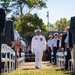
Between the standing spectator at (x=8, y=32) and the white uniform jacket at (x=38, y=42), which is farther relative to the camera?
the white uniform jacket at (x=38, y=42)

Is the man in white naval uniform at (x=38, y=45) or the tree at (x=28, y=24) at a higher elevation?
the tree at (x=28, y=24)

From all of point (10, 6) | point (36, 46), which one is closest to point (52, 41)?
point (36, 46)

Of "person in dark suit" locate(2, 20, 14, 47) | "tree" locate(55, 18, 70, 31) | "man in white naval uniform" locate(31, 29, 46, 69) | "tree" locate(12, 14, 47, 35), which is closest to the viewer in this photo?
"person in dark suit" locate(2, 20, 14, 47)

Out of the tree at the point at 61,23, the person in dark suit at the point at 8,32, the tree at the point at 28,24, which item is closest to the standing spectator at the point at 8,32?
the person in dark suit at the point at 8,32

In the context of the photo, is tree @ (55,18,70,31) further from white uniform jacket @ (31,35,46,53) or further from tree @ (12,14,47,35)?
white uniform jacket @ (31,35,46,53)

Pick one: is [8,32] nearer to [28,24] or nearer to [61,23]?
[28,24]

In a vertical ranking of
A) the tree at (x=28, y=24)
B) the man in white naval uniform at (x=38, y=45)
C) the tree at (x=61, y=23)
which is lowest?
the man in white naval uniform at (x=38, y=45)

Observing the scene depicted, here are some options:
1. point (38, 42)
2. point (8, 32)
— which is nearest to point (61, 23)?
point (38, 42)

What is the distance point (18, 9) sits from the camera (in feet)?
125

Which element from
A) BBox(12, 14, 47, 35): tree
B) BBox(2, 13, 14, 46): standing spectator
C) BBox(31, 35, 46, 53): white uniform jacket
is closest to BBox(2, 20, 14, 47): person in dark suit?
BBox(2, 13, 14, 46): standing spectator

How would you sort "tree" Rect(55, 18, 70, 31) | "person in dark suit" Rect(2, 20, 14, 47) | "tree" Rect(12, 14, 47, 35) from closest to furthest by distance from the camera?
"person in dark suit" Rect(2, 20, 14, 47) → "tree" Rect(12, 14, 47, 35) → "tree" Rect(55, 18, 70, 31)

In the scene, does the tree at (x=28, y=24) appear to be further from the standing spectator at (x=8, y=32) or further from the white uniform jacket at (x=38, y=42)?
the standing spectator at (x=8, y=32)

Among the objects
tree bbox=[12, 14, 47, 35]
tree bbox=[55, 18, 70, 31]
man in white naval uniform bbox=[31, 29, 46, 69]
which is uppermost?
tree bbox=[55, 18, 70, 31]

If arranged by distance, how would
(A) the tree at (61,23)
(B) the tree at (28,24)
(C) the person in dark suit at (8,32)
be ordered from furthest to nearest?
Answer: (A) the tree at (61,23)
(B) the tree at (28,24)
(C) the person in dark suit at (8,32)
